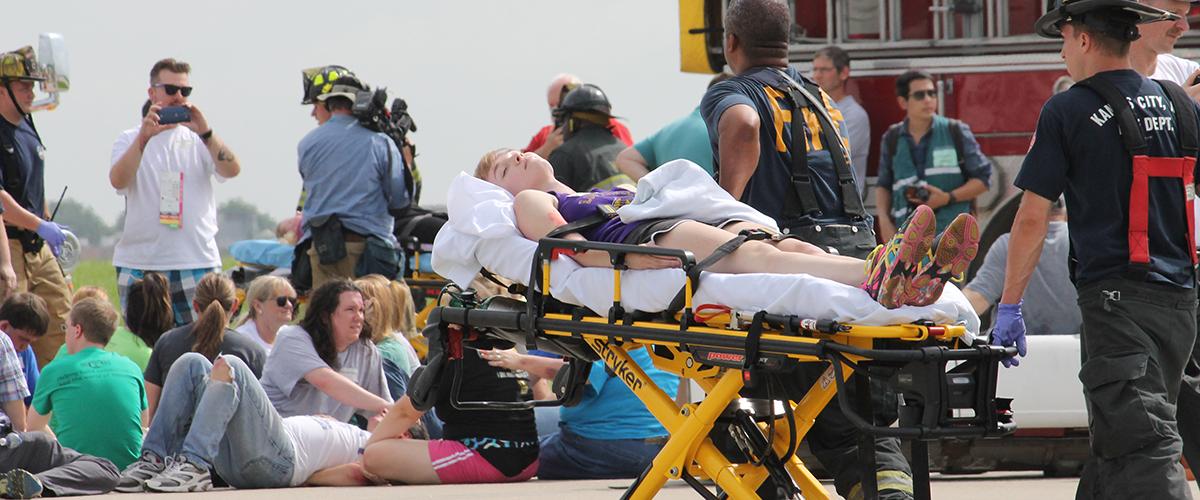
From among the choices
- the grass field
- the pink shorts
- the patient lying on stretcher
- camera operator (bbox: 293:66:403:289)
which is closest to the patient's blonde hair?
the patient lying on stretcher

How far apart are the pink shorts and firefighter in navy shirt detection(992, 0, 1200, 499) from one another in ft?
10.9

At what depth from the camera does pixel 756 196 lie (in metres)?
6.42

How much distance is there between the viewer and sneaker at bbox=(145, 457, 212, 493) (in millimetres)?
7828

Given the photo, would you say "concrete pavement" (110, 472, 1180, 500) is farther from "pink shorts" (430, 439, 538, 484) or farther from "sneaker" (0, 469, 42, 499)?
"sneaker" (0, 469, 42, 499)

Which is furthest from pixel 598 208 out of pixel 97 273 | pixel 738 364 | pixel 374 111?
pixel 97 273

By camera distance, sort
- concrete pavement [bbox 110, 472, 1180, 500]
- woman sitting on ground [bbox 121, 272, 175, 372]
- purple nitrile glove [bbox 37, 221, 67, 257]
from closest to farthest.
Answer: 1. concrete pavement [bbox 110, 472, 1180, 500]
2. woman sitting on ground [bbox 121, 272, 175, 372]
3. purple nitrile glove [bbox 37, 221, 67, 257]

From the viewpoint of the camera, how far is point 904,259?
16.3 ft

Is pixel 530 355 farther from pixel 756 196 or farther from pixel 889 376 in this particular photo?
pixel 889 376

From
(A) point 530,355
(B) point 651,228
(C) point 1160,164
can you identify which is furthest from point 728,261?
(A) point 530,355

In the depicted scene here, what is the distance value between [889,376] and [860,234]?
4.69 feet

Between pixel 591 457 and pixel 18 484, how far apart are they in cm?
257

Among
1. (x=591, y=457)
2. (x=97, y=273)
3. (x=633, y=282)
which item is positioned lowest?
(x=97, y=273)

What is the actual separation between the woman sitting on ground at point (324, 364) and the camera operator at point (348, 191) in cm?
225

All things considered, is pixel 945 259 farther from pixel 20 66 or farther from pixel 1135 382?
pixel 20 66
